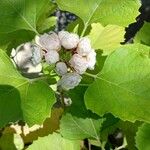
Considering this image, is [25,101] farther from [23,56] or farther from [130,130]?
[23,56]

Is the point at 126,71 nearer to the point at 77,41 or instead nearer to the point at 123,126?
the point at 77,41

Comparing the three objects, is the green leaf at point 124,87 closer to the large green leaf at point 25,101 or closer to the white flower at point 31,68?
the large green leaf at point 25,101

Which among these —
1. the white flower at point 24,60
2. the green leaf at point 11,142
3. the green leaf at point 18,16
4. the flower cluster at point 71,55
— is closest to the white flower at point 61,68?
the flower cluster at point 71,55

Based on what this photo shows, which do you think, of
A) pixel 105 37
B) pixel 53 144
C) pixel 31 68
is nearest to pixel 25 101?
pixel 53 144

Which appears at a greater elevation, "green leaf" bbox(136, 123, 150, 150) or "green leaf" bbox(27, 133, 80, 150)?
"green leaf" bbox(136, 123, 150, 150)

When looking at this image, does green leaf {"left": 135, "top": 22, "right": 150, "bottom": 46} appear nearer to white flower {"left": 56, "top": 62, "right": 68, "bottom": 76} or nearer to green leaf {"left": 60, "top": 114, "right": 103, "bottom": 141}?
green leaf {"left": 60, "top": 114, "right": 103, "bottom": 141}

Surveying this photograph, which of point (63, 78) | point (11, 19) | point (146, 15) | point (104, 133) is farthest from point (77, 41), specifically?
point (146, 15)

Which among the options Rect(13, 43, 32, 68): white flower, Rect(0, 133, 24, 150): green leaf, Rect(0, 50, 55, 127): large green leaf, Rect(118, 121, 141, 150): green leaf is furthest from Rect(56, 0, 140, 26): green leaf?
Rect(13, 43, 32, 68): white flower
